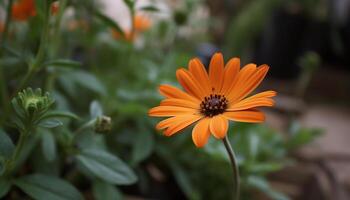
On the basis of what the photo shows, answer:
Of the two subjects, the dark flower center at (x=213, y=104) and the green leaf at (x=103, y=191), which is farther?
the green leaf at (x=103, y=191)

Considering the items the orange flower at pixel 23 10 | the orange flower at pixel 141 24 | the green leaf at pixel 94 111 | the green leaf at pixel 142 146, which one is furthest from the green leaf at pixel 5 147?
the orange flower at pixel 141 24

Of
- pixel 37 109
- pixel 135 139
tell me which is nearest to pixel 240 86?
pixel 37 109

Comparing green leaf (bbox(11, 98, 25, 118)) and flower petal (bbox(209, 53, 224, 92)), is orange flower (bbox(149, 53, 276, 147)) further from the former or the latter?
green leaf (bbox(11, 98, 25, 118))

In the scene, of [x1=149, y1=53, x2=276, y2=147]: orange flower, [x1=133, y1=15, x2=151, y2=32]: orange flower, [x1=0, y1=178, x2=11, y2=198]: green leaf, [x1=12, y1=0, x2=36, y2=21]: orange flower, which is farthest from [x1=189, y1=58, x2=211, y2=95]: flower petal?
[x1=133, y1=15, x2=151, y2=32]: orange flower

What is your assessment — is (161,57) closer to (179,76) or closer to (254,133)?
(254,133)

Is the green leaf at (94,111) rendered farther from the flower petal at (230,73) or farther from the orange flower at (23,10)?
the orange flower at (23,10)

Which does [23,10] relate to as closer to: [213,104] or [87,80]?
[87,80]
